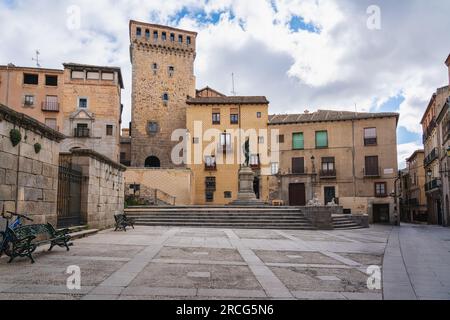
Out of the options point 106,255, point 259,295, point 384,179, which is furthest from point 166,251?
point 384,179

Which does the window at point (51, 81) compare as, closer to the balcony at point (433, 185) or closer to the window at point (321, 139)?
the window at point (321, 139)

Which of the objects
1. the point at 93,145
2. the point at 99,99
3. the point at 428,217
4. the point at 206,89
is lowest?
the point at 428,217

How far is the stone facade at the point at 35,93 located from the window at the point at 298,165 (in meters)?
23.3

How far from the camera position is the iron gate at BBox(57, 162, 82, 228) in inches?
410

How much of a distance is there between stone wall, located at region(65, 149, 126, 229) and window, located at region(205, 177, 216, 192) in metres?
20.0

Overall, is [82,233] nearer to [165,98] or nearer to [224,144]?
[224,144]

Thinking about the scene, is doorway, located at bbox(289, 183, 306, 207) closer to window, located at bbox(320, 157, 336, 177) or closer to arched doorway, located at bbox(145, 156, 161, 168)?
window, located at bbox(320, 157, 336, 177)

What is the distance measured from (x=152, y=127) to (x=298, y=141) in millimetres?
16493

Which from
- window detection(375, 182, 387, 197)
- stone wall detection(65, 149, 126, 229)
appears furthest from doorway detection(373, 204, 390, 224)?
stone wall detection(65, 149, 126, 229)

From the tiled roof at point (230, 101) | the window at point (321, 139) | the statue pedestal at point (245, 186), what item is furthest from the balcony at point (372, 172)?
the statue pedestal at point (245, 186)

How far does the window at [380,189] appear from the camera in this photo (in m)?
32.8

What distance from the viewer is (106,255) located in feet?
24.5
